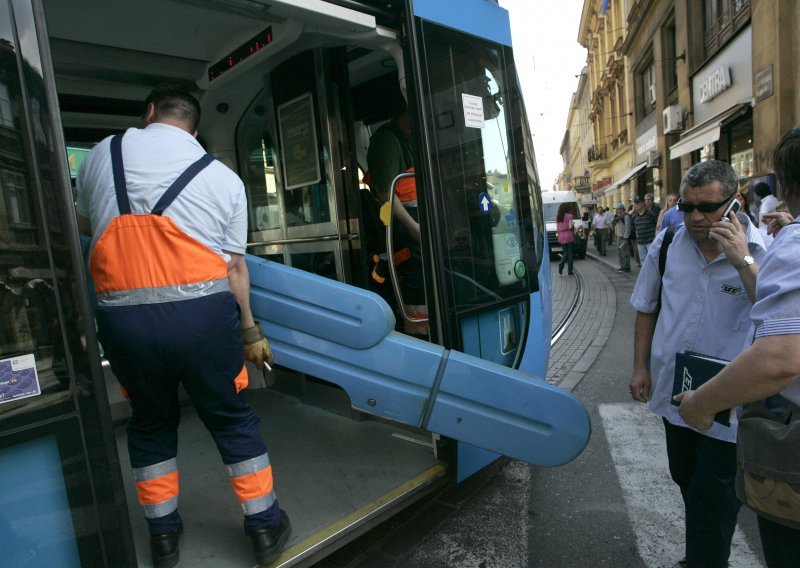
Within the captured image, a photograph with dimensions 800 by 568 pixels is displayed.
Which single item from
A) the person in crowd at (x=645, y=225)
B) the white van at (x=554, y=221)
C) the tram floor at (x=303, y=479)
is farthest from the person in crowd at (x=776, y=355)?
the white van at (x=554, y=221)

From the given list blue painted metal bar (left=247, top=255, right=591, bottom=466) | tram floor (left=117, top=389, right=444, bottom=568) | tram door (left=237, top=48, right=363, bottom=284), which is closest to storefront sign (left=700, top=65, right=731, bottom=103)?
tram door (left=237, top=48, right=363, bottom=284)

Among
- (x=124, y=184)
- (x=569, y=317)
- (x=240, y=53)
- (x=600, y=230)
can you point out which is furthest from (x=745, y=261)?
(x=600, y=230)

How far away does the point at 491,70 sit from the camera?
312 centimetres

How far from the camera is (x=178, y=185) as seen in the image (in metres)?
1.96

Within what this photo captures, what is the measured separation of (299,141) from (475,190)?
1.67m

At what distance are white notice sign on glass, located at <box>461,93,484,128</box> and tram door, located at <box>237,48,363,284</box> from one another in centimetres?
111

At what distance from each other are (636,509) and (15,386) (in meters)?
2.94

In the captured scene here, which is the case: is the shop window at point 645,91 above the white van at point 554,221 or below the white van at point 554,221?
above

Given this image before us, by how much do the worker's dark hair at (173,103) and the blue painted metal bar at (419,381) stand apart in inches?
27.7

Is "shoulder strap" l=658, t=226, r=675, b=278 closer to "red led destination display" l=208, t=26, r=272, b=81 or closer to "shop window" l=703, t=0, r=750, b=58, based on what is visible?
"red led destination display" l=208, t=26, r=272, b=81

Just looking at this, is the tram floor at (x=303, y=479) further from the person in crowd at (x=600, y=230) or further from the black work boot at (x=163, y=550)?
the person in crowd at (x=600, y=230)

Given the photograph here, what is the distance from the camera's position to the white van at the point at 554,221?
17406 millimetres

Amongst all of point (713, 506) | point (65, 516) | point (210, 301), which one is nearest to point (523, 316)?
point (713, 506)

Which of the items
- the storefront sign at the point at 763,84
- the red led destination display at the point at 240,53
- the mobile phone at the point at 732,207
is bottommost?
the mobile phone at the point at 732,207
